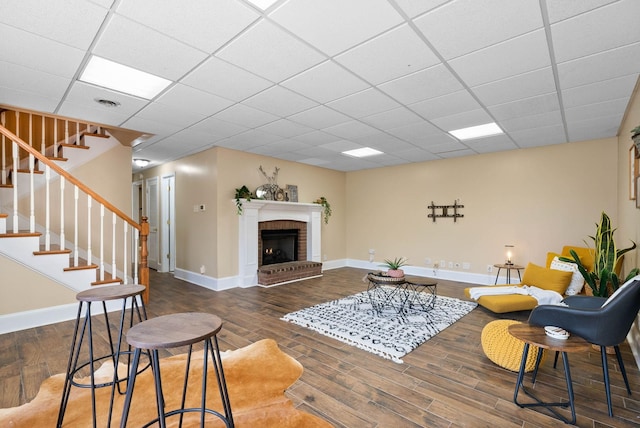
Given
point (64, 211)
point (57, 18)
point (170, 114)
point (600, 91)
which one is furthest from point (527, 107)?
point (64, 211)

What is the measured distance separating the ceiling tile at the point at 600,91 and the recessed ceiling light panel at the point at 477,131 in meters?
0.94

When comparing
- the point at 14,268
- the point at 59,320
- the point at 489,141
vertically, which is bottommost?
the point at 59,320

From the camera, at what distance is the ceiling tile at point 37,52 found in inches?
88.1

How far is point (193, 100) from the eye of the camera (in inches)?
135

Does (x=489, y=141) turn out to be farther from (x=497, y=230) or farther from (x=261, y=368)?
(x=261, y=368)

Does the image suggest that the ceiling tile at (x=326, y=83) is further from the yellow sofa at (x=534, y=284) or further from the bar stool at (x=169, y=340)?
the yellow sofa at (x=534, y=284)

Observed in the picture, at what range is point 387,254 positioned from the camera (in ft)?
24.1

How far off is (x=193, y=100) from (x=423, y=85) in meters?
2.49

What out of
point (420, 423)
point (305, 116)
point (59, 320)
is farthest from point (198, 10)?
point (59, 320)

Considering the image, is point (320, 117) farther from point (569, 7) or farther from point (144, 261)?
point (144, 261)

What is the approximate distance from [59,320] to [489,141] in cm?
660

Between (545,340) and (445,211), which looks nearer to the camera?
(545,340)

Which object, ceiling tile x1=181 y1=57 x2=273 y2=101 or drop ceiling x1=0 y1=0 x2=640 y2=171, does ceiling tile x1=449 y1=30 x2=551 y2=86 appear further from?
ceiling tile x1=181 y1=57 x2=273 y2=101

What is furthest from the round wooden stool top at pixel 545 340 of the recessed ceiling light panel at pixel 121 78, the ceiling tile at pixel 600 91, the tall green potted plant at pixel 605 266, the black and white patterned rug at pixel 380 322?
the recessed ceiling light panel at pixel 121 78
